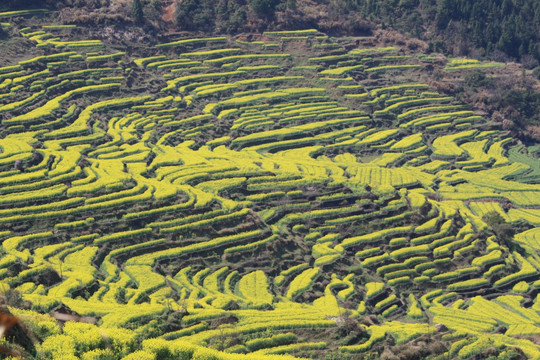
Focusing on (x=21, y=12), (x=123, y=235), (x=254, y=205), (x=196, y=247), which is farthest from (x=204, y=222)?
(x=21, y=12)

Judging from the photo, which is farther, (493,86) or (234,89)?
(493,86)

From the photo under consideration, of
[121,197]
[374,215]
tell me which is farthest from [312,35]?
[121,197]

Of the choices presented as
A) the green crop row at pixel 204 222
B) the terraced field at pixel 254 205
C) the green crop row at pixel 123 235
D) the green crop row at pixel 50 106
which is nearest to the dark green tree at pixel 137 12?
the terraced field at pixel 254 205

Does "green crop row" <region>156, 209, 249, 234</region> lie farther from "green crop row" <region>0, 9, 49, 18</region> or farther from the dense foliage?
the dense foliage

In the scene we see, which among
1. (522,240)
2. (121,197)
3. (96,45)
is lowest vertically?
(522,240)

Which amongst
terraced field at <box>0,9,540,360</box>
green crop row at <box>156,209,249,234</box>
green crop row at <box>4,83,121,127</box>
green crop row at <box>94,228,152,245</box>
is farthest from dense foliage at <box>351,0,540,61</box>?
green crop row at <box>94,228,152,245</box>

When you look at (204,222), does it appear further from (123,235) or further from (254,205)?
(254,205)

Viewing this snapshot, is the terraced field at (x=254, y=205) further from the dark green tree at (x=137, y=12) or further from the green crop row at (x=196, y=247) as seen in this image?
the dark green tree at (x=137, y=12)

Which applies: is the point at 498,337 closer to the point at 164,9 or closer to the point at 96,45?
the point at 96,45
